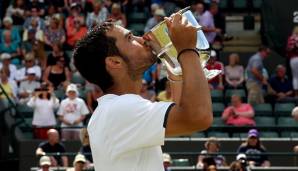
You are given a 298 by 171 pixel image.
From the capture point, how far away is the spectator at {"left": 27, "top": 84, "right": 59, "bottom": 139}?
14.6 meters

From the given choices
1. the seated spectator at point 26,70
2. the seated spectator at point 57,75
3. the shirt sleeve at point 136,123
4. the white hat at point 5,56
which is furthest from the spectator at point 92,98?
the shirt sleeve at point 136,123

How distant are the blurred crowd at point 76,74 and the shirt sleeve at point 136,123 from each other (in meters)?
7.98

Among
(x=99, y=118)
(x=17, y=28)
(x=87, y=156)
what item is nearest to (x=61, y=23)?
(x=17, y=28)

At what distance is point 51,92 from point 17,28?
11.3 feet

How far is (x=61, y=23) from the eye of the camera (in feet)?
58.4

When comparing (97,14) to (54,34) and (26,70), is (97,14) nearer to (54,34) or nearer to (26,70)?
(54,34)

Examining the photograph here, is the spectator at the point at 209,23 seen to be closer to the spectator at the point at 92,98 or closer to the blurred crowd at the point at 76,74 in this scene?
the blurred crowd at the point at 76,74

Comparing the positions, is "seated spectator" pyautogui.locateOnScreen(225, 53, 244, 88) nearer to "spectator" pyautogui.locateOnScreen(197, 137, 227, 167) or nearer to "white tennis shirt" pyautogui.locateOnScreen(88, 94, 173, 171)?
"spectator" pyautogui.locateOnScreen(197, 137, 227, 167)

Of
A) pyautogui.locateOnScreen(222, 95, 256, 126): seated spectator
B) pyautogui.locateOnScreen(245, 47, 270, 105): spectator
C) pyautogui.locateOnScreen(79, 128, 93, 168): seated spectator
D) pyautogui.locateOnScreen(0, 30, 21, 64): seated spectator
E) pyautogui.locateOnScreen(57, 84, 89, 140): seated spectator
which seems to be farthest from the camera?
pyautogui.locateOnScreen(0, 30, 21, 64): seated spectator

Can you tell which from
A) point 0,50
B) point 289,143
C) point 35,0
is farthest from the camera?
point 35,0

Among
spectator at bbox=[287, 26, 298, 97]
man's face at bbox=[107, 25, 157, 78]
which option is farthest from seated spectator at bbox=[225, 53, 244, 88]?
man's face at bbox=[107, 25, 157, 78]

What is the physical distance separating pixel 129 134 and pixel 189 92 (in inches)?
11.3

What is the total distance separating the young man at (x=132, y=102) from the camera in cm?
323

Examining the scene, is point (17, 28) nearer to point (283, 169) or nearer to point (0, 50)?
point (0, 50)
